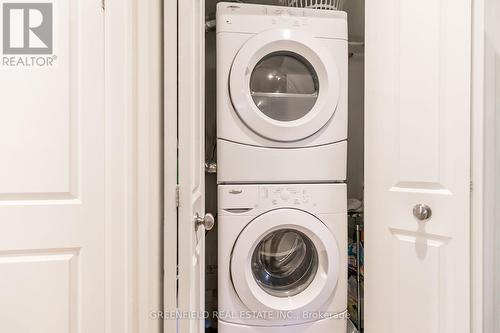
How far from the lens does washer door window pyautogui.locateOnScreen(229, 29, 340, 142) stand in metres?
1.36

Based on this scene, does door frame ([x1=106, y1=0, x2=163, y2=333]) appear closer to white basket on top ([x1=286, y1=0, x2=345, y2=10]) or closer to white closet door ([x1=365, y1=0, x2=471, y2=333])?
white closet door ([x1=365, y1=0, x2=471, y2=333])

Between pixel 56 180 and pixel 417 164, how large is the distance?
46.1 inches

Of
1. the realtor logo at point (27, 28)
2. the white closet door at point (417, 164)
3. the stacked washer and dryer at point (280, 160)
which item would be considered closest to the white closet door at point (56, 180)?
the realtor logo at point (27, 28)

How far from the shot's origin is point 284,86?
4.82ft

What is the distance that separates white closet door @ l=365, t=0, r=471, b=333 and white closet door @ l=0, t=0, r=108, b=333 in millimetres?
1010

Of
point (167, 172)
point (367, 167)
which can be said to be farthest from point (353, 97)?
point (167, 172)

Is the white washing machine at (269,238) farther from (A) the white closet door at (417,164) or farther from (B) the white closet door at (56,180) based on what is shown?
(B) the white closet door at (56,180)

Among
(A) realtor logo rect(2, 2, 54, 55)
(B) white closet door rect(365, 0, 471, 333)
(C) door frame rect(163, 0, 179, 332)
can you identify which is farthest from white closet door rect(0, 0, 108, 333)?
(B) white closet door rect(365, 0, 471, 333)

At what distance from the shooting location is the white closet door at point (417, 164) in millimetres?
1030

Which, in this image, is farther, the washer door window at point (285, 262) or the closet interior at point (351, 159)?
the closet interior at point (351, 159)

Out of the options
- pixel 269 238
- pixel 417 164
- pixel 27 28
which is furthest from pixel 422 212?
pixel 27 28

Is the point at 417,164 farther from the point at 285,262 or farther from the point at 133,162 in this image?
the point at 133,162

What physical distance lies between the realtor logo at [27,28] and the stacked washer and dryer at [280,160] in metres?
0.66

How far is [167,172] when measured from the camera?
0.85m
